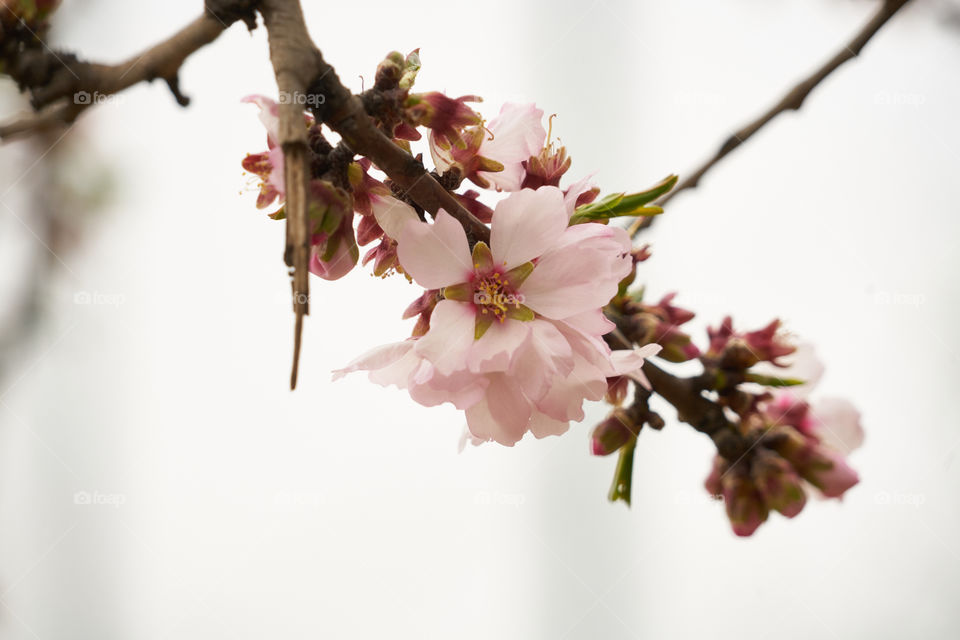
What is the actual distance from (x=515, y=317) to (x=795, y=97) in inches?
17.7

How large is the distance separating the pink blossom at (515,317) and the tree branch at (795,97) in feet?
0.84

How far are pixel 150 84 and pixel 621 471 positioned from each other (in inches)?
17.1

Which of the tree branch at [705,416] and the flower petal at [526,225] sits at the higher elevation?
the flower petal at [526,225]

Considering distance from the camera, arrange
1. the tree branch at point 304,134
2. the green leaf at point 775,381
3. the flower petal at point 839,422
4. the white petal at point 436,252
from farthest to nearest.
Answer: the flower petal at point 839,422 < the green leaf at point 775,381 < the white petal at point 436,252 < the tree branch at point 304,134

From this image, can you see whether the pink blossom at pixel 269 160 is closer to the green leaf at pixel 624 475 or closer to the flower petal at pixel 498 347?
the flower petal at pixel 498 347

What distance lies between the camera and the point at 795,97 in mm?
624

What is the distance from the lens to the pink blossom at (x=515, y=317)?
339 mm

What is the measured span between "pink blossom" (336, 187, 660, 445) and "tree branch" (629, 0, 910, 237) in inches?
10.1

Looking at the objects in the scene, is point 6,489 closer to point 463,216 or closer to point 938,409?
Answer: point 463,216

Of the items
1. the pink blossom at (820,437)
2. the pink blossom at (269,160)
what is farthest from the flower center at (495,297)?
the pink blossom at (820,437)

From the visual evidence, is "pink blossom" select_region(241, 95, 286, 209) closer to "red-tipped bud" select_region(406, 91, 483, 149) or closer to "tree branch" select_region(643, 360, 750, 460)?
"red-tipped bud" select_region(406, 91, 483, 149)

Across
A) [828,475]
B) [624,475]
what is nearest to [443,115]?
[624,475]

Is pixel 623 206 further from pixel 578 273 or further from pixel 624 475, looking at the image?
pixel 624 475

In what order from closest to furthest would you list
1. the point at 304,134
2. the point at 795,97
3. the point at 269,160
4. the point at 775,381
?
1. the point at 304,134
2. the point at 269,160
3. the point at 775,381
4. the point at 795,97
